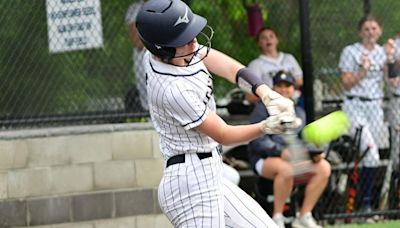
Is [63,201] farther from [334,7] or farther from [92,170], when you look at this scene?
[334,7]

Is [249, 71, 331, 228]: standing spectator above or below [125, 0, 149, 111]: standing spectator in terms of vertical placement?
below

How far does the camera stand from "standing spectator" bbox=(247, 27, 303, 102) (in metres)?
9.05

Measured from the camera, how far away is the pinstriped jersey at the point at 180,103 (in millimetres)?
4949

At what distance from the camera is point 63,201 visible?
25.9 ft

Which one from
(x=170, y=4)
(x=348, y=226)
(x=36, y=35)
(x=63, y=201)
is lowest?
(x=348, y=226)

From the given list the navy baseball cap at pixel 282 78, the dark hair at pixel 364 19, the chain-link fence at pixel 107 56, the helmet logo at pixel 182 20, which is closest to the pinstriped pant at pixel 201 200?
the helmet logo at pixel 182 20

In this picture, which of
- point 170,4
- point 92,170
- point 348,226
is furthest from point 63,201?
point 170,4

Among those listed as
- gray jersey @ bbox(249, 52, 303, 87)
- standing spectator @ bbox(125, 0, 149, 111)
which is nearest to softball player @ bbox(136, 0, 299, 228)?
standing spectator @ bbox(125, 0, 149, 111)

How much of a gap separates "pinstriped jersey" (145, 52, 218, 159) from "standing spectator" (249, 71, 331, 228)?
338 cm

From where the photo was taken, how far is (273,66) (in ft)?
29.9

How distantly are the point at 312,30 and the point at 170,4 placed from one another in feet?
14.0

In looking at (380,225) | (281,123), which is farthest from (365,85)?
(281,123)

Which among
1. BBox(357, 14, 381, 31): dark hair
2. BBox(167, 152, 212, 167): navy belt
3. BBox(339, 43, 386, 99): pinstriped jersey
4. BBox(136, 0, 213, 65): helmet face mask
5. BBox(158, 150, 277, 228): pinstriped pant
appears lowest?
BBox(339, 43, 386, 99): pinstriped jersey

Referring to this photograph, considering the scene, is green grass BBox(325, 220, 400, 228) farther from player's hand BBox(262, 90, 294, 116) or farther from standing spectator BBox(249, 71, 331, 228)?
player's hand BBox(262, 90, 294, 116)
